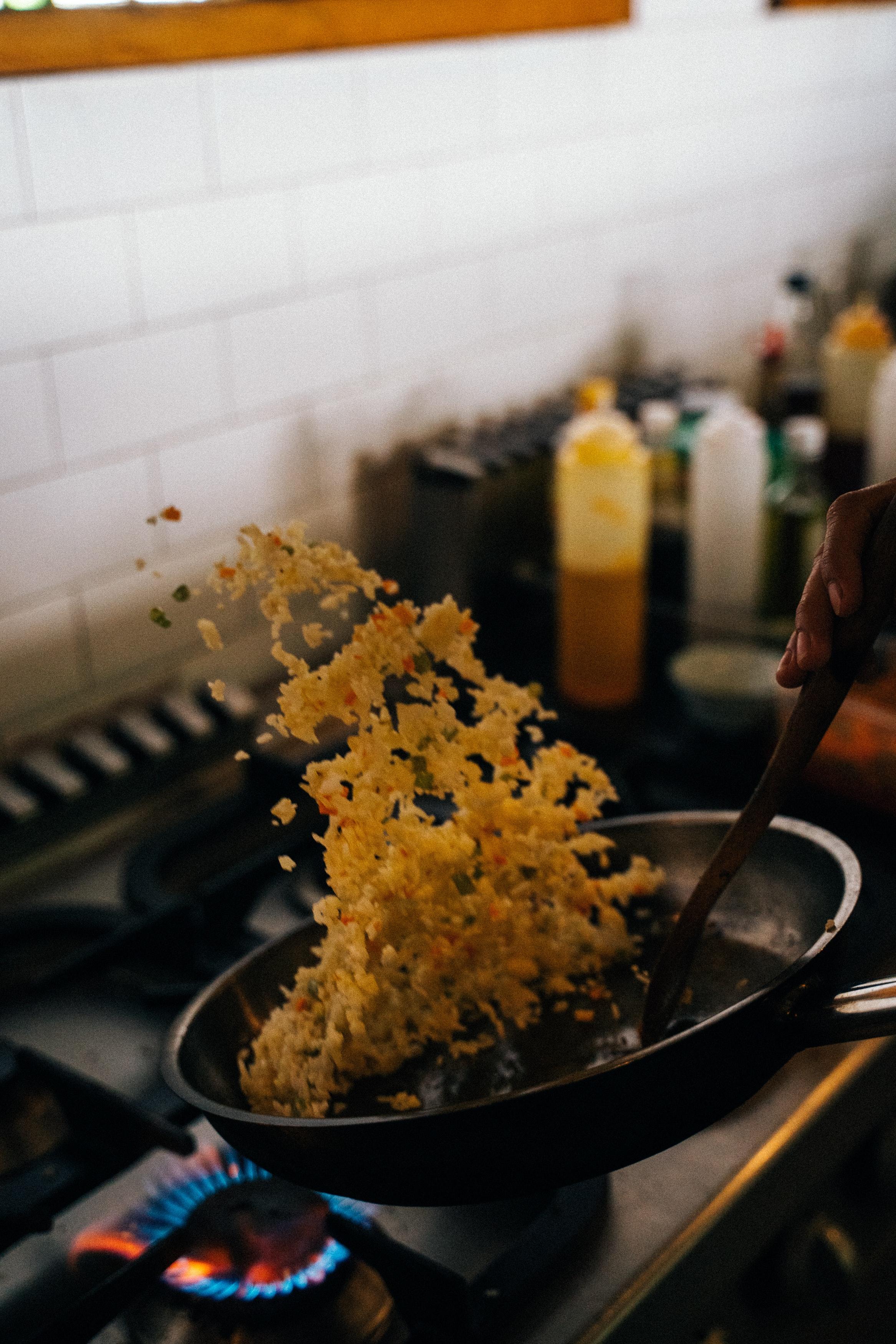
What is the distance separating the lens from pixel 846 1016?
0.61m

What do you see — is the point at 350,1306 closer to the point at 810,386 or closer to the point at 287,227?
the point at 287,227

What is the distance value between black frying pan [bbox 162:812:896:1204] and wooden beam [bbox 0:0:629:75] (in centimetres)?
80

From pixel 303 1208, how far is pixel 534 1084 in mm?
172

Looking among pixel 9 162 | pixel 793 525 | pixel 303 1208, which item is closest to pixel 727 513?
pixel 793 525

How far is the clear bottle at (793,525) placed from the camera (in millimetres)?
1534

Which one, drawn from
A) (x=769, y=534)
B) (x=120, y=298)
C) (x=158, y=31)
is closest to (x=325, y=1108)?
(x=120, y=298)

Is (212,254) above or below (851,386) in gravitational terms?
above

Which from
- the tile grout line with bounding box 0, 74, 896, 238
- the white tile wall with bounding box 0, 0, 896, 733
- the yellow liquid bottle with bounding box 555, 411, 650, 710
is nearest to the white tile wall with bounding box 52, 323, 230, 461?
the white tile wall with bounding box 0, 0, 896, 733

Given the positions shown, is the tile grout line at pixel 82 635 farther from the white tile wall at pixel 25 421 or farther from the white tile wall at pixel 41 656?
the white tile wall at pixel 25 421

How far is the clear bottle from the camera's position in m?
1.53

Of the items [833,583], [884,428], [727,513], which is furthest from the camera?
[884,428]

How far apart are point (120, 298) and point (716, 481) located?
2.36 feet

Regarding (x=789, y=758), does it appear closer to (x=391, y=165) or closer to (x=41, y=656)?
(x=41, y=656)

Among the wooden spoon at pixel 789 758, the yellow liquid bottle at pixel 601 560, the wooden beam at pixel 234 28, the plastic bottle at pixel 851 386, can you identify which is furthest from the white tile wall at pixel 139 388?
the plastic bottle at pixel 851 386
